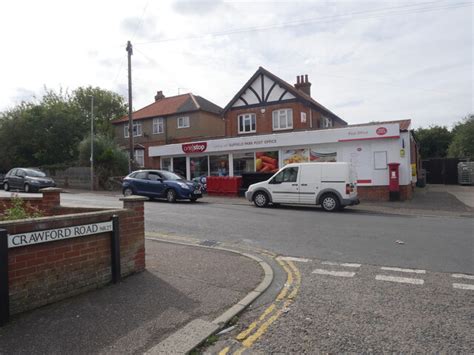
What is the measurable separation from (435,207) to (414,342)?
13792 mm

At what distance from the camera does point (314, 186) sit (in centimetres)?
1465

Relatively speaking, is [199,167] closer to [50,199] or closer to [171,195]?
[171,195]

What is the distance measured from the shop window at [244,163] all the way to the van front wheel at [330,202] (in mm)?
8733

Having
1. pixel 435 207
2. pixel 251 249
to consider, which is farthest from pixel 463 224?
pixel 251 249

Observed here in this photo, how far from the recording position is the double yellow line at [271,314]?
3.64 m

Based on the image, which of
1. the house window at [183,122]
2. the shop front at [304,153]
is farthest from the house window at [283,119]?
the house window at [183,122]

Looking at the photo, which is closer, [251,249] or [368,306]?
[368,306]

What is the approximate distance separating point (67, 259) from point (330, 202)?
11.4 meters

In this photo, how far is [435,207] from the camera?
1552 cm

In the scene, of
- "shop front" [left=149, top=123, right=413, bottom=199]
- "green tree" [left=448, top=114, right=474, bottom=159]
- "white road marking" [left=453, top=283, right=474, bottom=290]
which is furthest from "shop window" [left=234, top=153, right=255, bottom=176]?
"green tree" [left=448, top=114, right=474, bottom=159]

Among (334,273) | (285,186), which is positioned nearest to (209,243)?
(334,273)

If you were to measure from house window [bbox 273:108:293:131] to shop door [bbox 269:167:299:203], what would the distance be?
13.6 meters

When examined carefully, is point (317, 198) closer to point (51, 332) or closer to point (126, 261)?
point (126, 261)

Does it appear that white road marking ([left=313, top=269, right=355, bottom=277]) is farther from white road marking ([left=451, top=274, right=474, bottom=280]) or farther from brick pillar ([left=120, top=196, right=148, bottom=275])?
brick pillar ([left=120, top=196, right=148, bottom=275])
